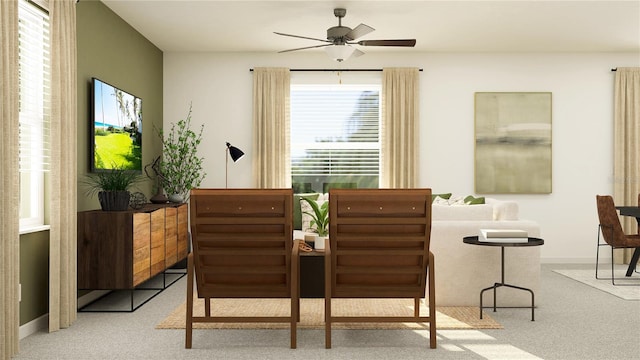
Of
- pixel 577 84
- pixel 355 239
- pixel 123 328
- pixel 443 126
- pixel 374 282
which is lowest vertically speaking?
pixel 123 328

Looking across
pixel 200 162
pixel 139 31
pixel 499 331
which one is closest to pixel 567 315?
pixel 499 331

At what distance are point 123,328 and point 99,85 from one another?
2.25 meters

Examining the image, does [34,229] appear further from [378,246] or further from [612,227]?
[612,227]

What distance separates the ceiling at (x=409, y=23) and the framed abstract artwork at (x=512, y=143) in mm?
710

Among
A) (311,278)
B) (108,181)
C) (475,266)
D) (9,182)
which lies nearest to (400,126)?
(475,266)

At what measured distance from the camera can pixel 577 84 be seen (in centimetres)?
754

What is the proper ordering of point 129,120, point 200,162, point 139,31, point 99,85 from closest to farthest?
1. point 99,85
2. point 129,120
3. point 139,31
4. point 200,162

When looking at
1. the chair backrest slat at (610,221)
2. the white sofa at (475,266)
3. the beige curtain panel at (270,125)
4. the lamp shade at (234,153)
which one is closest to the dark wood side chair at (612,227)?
the chair backrest slat at (610,221)

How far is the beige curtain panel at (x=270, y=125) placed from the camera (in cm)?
741

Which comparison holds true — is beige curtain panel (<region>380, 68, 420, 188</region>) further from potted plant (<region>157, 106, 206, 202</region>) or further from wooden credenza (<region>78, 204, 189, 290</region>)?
wooden credenza (<region>78, 204, 189, 290</region>)

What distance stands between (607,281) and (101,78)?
5588 mm

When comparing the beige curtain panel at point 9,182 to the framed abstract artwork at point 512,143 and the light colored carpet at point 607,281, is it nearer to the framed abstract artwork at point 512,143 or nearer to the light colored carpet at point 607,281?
the light colored carpet at point 607,281

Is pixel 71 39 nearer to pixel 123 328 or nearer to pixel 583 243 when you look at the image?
pixel 123 328

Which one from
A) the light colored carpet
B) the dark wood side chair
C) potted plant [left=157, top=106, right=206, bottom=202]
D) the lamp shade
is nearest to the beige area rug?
the light colored carpet
